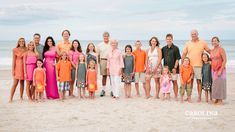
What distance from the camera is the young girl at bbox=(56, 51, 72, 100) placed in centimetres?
870

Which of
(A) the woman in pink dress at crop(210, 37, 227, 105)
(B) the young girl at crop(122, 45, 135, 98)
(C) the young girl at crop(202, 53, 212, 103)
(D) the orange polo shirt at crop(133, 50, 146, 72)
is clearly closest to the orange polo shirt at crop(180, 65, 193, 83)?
(C) the young girl at crop(202, 53, 212, 103)

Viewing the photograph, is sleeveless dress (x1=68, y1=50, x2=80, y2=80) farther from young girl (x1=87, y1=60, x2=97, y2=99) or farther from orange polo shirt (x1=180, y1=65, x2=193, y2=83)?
orange polo shirt (x1=180, y1=65, x2=193, y2=83)

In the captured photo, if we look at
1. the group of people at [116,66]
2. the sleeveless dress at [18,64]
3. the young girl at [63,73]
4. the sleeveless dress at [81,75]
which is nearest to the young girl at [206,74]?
the group of people at [116,66]

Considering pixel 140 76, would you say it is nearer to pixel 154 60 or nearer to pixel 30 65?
pixel 154 60

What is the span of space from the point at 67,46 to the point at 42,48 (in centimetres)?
66

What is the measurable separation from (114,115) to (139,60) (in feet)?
8.22

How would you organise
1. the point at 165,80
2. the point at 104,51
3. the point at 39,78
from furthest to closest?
the point at 104,51 → the point at 165,80 → the point at 39,78

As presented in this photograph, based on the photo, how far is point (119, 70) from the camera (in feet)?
29.7

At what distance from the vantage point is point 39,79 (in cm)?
842

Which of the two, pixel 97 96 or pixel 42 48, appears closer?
pixel 42 48

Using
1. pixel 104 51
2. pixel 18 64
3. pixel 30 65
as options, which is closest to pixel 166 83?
pixel 104 51

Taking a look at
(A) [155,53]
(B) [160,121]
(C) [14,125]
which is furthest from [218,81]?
(C) [14,125]

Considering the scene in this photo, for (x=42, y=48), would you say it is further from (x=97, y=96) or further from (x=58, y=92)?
(x=97, y=96)

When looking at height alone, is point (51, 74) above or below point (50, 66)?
below
